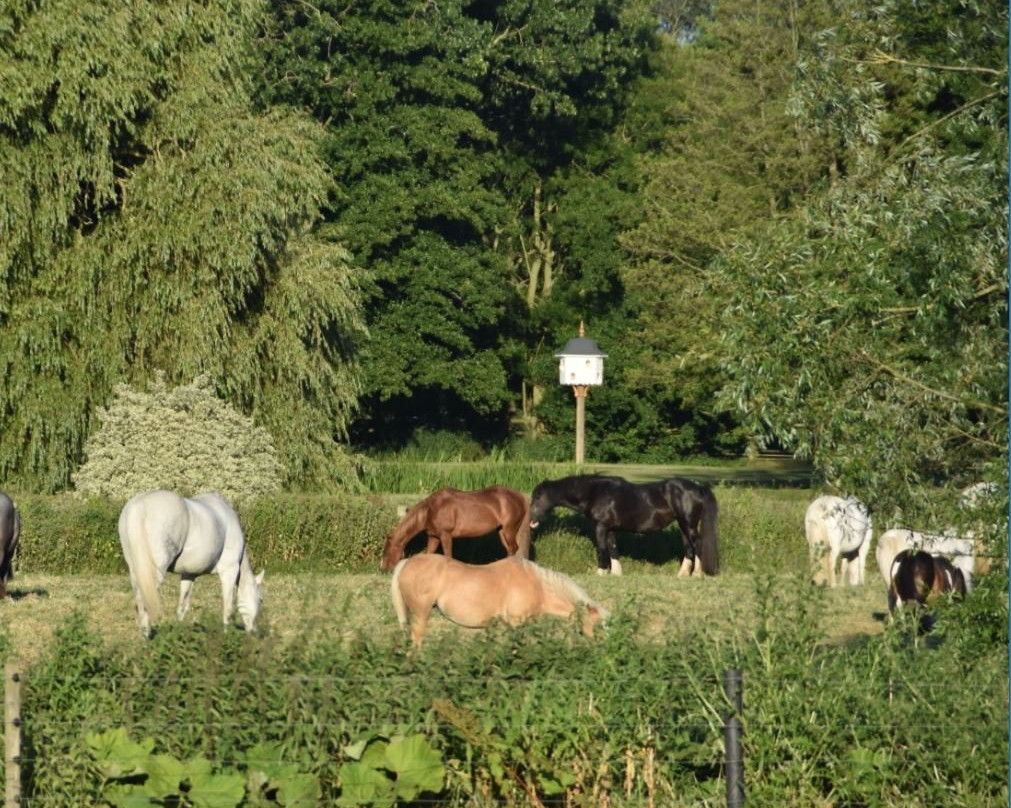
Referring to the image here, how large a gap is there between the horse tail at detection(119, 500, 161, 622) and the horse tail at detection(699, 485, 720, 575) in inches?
433

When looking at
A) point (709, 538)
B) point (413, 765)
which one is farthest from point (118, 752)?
point (709, 538)

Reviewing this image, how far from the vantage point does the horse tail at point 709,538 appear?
25828 millimetres

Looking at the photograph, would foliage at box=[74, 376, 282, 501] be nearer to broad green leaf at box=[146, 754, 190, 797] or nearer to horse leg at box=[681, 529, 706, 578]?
horse leg at box=[681, 529, 706, 578]

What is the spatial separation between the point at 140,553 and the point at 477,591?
4514mm

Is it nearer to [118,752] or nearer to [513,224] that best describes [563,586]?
[118,752]

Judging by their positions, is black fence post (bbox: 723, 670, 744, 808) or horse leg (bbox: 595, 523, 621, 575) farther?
horse leg (bbox: 595, 523, 621, 575)

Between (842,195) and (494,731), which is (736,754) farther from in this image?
(842,195)

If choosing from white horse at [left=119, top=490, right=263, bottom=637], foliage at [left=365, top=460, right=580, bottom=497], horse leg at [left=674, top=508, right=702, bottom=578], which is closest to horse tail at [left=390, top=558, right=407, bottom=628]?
white horse at [left=119, top=490, right=263, bottom=637]

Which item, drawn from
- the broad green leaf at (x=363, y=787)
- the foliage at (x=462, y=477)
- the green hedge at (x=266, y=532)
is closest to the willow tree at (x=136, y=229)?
the green hedge at (x=266, y=532)

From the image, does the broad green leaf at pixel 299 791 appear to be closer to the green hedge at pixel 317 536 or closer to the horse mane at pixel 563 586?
the horse mane at pixel 563 586

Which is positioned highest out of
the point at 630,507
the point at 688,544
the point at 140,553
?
the point at 630,507

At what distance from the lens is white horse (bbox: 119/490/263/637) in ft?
55.6

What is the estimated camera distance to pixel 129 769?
9.01 m

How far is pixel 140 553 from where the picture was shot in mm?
17031
